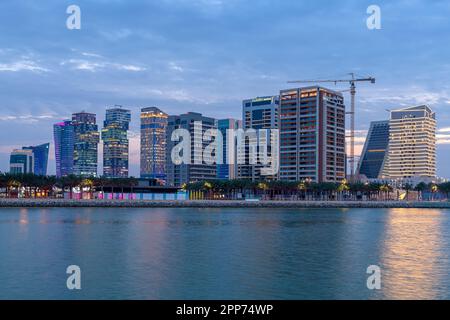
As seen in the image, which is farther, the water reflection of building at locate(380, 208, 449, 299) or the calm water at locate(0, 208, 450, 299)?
the water reflection of building at locate(380, 208, 449, 299)

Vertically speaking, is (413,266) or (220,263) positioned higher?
(220,263)

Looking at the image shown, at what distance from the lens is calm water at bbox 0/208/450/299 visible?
42.5 meters

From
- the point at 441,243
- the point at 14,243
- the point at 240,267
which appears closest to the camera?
the point at 240,267

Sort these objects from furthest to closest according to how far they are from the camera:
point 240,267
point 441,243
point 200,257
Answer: point 441,243, point 200,257, point 240,267

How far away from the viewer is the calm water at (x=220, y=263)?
4250cm

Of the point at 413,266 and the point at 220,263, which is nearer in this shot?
the point at 413,266

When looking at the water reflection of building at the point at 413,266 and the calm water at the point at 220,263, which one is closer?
the calm water at the point at 220,263

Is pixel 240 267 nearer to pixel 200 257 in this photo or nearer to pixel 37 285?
pixel 200 257

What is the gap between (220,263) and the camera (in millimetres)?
55938
